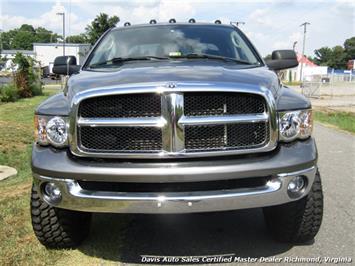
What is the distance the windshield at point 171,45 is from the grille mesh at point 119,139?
3.79ft

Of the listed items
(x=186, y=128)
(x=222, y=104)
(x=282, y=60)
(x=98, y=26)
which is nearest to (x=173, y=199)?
(x=186, y=128)

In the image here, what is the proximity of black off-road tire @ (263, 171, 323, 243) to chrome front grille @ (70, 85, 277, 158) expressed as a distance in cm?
69

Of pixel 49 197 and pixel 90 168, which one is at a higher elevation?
pixel 90 168

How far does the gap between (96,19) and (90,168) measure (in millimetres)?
67625

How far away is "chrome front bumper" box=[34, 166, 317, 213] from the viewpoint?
10.6 ft

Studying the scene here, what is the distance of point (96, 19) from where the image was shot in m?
68.0

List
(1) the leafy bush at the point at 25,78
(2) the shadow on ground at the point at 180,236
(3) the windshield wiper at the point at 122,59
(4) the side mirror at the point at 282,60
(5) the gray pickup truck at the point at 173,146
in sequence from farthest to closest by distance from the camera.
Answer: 1. (1) the leafy bush at the point at 25,78
2. (4) the side mirror at the point at 282,60
3. (3) the windshield wiper at the point at 122,59
4. (2) the shadow on ground at the point at 180,236
5. (5) the gray pickup truck at the point at 173,146

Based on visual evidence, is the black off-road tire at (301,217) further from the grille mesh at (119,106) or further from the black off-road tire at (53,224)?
the black off-road tire at (53,224)

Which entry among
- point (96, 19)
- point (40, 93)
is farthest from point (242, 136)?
point (96, 19)

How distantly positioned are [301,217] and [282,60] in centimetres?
187

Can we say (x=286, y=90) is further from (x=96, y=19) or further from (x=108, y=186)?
(x=96, y=19)

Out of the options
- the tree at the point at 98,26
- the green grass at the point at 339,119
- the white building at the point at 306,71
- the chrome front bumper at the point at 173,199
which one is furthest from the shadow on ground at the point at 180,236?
the tree at the point at 98,26

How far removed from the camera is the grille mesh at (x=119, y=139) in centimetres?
330

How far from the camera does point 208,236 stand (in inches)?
165
